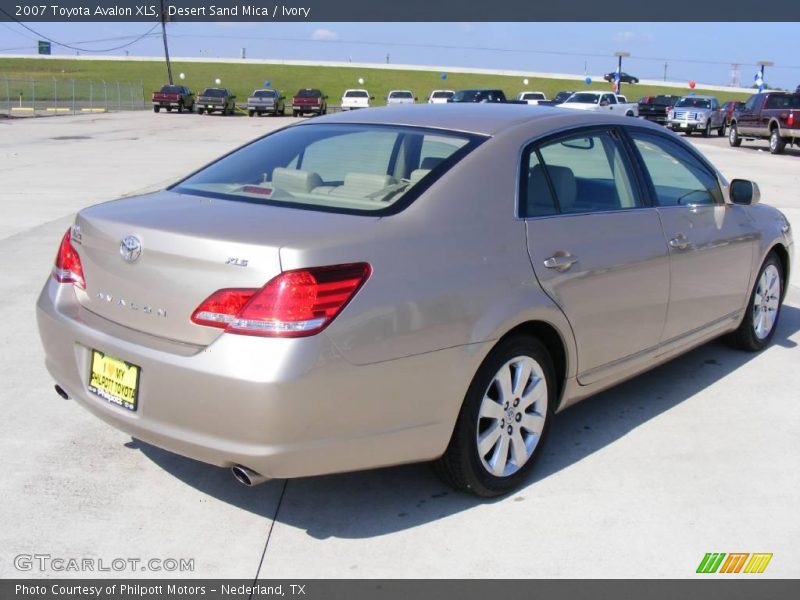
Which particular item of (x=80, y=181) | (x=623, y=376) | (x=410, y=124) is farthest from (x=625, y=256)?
(x=80, y=181)

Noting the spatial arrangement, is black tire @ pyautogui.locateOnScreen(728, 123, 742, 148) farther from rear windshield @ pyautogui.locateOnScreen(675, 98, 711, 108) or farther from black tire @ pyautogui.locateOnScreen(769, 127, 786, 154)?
rear windshield @ pyautogui.locateOnScreen(675, 98, 711, 108)

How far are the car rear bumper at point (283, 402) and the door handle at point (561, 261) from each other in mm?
683

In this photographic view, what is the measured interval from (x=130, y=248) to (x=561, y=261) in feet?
5.95

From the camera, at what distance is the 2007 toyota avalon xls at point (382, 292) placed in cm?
299

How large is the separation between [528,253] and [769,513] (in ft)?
4.93

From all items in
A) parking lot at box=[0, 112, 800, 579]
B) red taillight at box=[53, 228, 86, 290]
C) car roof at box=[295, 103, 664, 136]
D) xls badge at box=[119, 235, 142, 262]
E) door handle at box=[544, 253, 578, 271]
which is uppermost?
car roof at box=[295, 103, 664, 136]

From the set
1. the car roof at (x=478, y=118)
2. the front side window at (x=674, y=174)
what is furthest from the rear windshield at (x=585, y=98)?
the car roof at (x=478, y=118)

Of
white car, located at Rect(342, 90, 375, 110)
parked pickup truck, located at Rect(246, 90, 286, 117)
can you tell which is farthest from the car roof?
parked pickup truck, located at Rect(246, 90, 286, 117)

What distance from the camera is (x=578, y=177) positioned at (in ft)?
14.2

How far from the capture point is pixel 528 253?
144 inches

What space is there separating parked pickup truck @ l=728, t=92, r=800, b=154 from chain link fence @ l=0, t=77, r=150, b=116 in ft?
111

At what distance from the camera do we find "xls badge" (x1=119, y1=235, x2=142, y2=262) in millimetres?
3260

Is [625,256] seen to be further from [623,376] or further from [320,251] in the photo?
[320,251]

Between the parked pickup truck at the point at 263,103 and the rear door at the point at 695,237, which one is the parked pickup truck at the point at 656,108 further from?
the rear door at the point at 695,237
